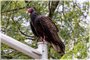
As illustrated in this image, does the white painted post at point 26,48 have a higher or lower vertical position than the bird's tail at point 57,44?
higher

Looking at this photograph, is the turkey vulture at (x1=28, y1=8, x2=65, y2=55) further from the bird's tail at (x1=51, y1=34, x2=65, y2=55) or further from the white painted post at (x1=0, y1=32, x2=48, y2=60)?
the white painted post at (x1=0, y1=32, x2=48, y2=60)

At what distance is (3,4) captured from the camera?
2547mm

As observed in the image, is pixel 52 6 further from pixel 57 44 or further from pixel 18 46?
pixel 18 46

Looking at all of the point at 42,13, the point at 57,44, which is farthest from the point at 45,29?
the point at 42,13

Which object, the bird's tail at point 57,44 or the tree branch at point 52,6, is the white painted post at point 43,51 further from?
the tree branch at point 52,6

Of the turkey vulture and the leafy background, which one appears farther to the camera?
the leafy background

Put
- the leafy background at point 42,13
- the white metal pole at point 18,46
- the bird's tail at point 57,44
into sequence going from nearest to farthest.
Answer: the white metal pole at point 18,46 → the bird's tail at point 57,44 → the leafy background at point 42,13

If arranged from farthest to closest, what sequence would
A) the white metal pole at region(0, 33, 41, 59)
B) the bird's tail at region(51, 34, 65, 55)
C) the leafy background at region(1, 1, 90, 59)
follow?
the leafy background at region(1, 1, 90, 59)
the bird's tail at region(51, 34, 65, 55)
the white metal pole at region(0, 33, 41, 59)

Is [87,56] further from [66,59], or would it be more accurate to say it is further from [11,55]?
[11,55]

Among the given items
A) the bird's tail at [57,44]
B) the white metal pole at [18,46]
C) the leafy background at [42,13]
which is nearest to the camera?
the white metal pole at [18,46]

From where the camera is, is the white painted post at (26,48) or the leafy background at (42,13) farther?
the leafy background at (42,13)

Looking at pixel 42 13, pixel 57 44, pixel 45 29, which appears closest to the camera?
pixel 57 44

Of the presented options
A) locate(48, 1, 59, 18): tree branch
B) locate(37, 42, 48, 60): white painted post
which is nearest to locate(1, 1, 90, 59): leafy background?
locate(48, 1, 59, 18): tree branch

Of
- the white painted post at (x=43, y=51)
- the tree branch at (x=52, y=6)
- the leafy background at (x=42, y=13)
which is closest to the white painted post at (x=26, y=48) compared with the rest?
the white painted post at (x=43, y=51)
